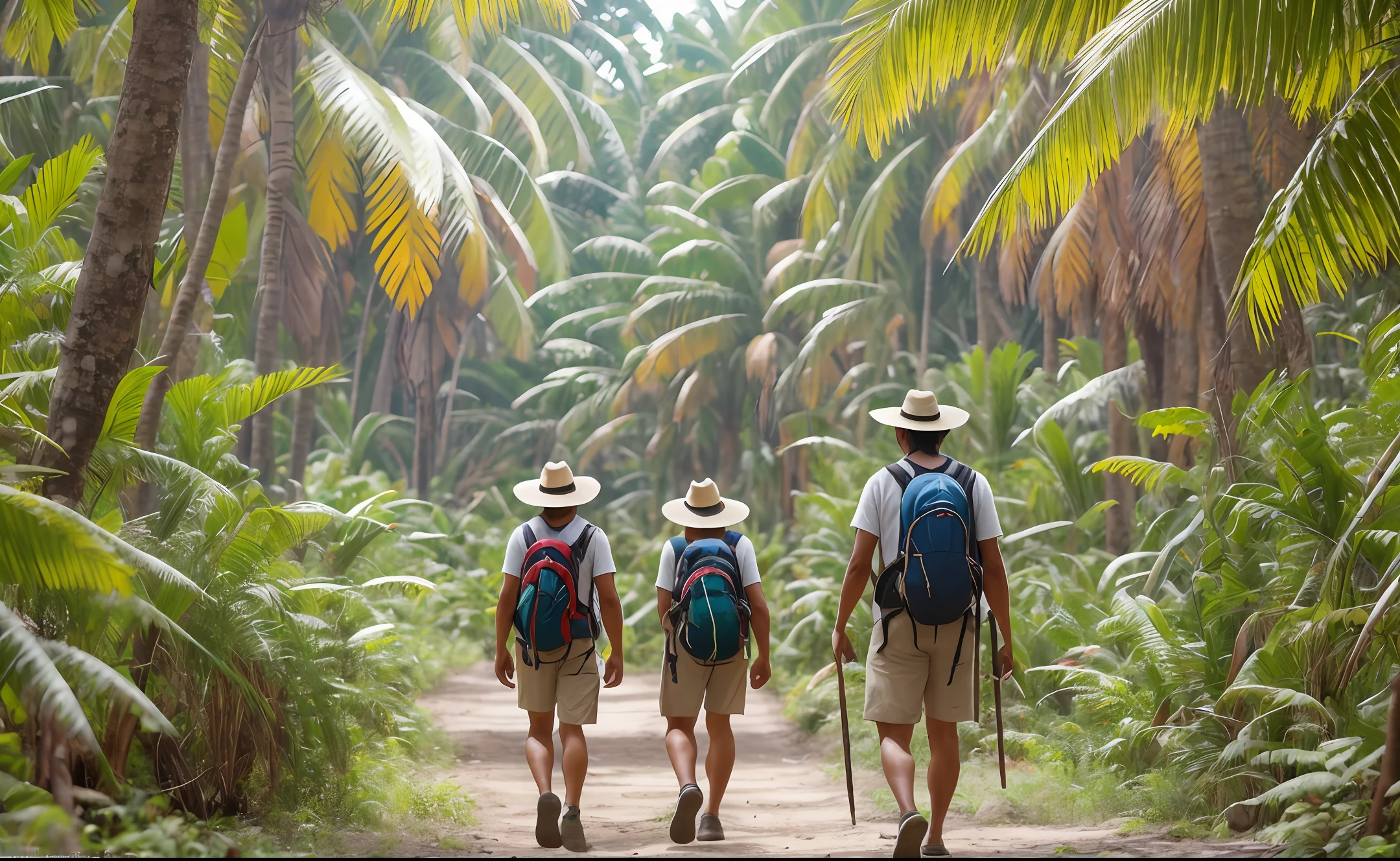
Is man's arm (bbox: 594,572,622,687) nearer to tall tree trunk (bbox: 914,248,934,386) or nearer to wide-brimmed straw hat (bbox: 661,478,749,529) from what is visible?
wide-brimmed straw hat (bbox: 661,478,749,529)

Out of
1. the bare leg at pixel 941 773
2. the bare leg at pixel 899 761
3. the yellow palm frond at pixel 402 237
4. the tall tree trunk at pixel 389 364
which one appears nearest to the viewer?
the bare leg at pixel 899 761

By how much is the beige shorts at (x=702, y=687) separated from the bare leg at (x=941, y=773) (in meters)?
1.13

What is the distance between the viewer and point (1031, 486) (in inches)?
557

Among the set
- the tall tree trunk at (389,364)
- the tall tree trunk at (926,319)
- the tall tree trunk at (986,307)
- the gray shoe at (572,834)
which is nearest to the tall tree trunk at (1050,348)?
the tall tree trunk at (986,307)

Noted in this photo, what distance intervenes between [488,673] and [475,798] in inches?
416

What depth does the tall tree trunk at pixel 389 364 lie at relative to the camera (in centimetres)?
2614

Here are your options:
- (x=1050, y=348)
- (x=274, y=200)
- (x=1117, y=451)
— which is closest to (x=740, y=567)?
(x=274, y=200)

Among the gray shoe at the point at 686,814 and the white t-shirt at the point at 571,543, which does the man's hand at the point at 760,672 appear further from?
the white t-shirt at the point at 571,543

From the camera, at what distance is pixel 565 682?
5.50 meters

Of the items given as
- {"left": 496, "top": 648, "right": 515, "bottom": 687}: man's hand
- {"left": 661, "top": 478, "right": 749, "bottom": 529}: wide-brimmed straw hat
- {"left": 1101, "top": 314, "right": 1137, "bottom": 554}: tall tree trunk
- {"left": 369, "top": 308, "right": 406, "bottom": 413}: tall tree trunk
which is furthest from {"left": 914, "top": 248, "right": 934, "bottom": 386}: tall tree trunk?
{"left": 496, "top": 648, "right": 515, "bottom": 687}: man's hand

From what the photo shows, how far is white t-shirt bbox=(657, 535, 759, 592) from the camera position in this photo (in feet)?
18.8

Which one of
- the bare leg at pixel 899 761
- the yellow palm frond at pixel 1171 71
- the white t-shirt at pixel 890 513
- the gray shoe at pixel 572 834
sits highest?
the yellow palm frond at pixel 1171 71

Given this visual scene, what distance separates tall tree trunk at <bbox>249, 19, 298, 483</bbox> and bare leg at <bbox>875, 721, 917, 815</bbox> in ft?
24.1

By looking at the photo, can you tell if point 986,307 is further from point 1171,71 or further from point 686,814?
point 686,814
